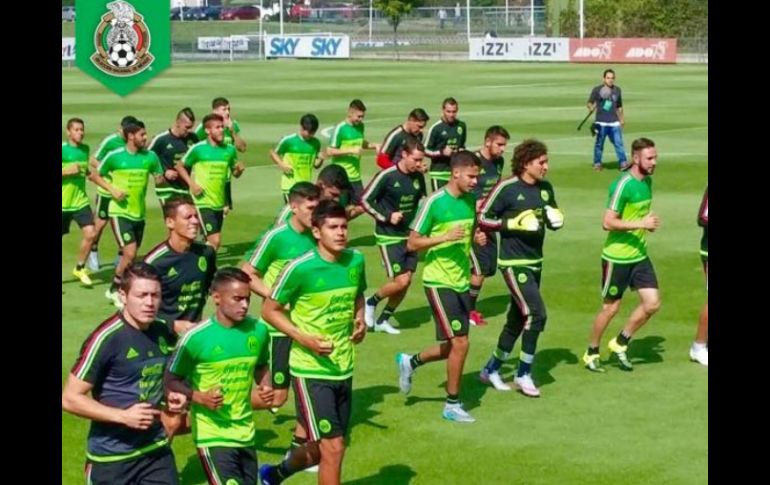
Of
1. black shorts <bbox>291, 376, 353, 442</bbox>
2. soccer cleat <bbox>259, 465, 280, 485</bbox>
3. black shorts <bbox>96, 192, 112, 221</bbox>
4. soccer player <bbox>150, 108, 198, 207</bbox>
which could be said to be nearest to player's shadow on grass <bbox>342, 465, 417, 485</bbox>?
soccer cleat <bbox>259, 465, 280, 485</bbox>

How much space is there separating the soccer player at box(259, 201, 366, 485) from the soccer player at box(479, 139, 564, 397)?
375 centimetres

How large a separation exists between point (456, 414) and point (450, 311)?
1011 mm

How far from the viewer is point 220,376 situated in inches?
380

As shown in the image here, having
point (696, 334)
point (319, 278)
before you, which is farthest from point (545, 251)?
point (319, 278)

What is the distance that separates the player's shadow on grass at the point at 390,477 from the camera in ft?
38.3

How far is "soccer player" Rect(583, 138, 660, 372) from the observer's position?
1519cm

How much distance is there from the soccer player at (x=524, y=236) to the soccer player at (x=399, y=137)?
5.61 meters

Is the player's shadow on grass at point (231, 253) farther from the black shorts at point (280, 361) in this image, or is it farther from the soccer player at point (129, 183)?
the black shorts at point (280, 361)

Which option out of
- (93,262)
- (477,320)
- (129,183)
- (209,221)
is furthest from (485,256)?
(93,262)

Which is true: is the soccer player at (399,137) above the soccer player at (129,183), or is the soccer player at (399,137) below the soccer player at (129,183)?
above

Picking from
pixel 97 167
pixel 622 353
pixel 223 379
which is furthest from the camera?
pixel 97 167

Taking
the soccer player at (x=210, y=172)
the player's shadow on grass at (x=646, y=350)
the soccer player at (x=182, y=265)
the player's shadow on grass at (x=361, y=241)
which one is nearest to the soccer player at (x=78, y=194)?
the soccer player at (x=210, y=172)

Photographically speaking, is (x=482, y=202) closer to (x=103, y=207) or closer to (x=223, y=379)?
(x=103, y=207)
